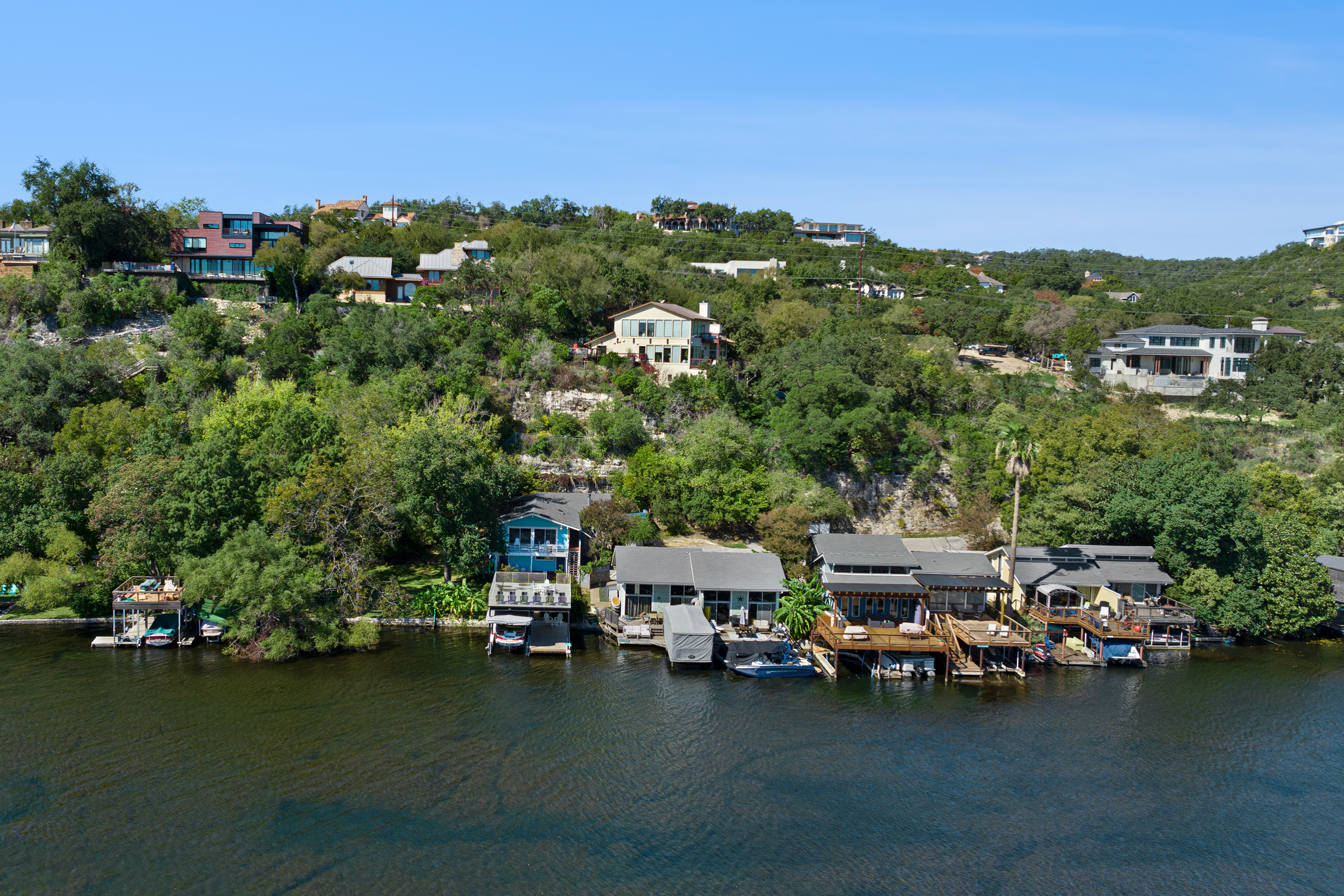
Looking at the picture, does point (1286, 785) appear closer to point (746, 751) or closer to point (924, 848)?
point (924, 848)

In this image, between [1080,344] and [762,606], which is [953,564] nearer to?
[762,606]

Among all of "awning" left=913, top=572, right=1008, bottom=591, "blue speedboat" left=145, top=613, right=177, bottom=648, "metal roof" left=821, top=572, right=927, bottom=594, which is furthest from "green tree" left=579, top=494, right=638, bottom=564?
"blue speedboat" left=145, top=613, right=177, bottom=648

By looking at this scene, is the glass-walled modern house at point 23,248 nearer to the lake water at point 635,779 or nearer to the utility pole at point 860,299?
the lake water at point 635,779

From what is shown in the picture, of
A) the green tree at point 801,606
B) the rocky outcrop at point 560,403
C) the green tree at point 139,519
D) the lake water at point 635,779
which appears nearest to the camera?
the lake water at point 635,779

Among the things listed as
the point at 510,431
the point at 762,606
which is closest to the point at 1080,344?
the point at 762,606

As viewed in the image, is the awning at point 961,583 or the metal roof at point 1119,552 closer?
Result: the awning at point 961,583

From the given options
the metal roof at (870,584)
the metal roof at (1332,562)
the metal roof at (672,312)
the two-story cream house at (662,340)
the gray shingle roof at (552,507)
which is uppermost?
the metal roof at (672,312)

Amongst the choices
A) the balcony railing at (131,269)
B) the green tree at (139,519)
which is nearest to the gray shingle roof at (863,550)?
the green tree at (139,519)
